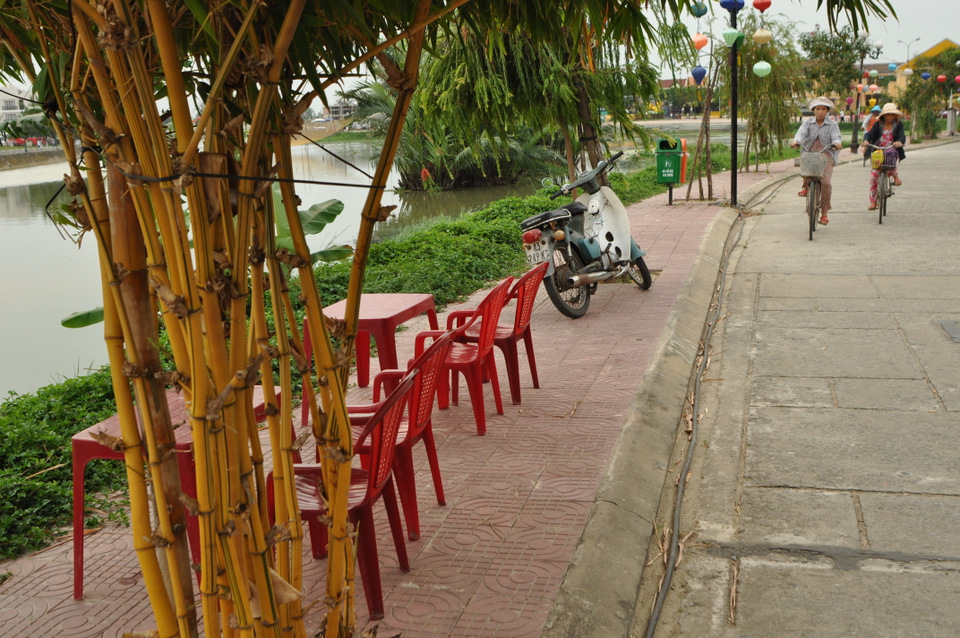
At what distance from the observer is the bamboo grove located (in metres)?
1.88

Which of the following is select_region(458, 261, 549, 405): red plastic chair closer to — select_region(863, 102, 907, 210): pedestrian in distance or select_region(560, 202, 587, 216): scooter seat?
select_region(560, 202, 587, 216): scooter seat

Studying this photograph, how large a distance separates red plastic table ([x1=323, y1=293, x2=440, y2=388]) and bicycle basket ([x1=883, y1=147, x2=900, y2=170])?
32.6ft

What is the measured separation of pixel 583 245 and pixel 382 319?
3318mm

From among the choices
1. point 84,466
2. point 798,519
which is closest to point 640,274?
point 798,519

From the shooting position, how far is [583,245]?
843cm

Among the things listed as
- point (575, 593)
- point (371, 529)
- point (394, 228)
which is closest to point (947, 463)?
point (575, 593)

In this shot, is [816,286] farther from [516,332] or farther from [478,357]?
[478,357]

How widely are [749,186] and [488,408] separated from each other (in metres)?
17.2

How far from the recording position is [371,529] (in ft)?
10.7

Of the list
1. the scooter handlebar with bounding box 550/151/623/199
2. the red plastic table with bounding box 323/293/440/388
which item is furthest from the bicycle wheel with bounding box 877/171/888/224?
the red plastic table with bounding box 323/293/440/388

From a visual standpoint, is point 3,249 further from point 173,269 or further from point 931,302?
point 173,269

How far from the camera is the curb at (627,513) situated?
10.8 feet

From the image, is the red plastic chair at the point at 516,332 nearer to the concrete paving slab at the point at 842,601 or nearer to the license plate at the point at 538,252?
the license plate at the point at 538,252

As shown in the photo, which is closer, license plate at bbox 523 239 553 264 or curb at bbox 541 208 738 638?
curb at bbox 541 208 738 638
